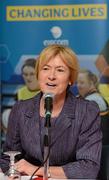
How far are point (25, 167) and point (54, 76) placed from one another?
52cm

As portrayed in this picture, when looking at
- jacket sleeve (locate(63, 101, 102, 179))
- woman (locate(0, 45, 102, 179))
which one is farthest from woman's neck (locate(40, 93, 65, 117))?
jacket sleeve (locate(63, 101, 102, 179))

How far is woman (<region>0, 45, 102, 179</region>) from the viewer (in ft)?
7.37

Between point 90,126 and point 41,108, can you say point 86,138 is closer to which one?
point 90,126

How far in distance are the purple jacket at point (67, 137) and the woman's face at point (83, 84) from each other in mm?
1144

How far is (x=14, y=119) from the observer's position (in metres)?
2.42

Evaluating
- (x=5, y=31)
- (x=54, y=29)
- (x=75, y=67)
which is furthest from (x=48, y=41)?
(x=75, y=67)

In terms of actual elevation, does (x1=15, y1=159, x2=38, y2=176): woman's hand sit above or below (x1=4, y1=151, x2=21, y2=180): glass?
below

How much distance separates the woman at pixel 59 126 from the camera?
225 cm

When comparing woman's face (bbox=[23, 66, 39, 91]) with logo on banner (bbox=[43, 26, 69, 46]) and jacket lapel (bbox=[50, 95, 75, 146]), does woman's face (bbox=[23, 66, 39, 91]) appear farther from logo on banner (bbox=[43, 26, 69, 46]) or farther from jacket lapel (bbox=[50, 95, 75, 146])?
jacket lapel (bbox=[50, 95, 75, 146])

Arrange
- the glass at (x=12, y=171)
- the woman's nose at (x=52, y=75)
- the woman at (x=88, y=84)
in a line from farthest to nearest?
1. the woman at (x=88, y=84)
2. the woman's nose at (x=52, y=75)
3. the glass at (x=12, y=171)

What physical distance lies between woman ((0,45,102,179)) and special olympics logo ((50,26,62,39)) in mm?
1195

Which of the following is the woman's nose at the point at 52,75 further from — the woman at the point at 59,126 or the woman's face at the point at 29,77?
the woman's face at the point at 29,77

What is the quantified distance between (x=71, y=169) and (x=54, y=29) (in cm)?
170

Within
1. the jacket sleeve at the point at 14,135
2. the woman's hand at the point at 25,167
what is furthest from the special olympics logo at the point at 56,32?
the woman's hand at the point at 25,167
